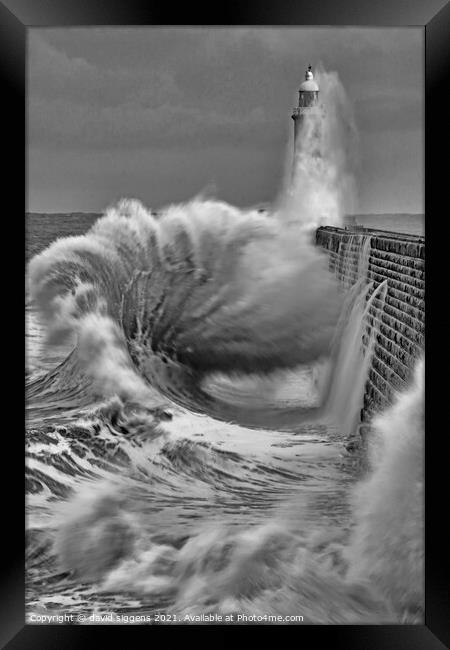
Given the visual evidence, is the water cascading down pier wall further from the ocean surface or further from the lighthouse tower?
the lighthouse tower

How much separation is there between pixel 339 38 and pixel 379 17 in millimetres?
215

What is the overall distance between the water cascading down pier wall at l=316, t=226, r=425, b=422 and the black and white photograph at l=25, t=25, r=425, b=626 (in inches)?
0.4

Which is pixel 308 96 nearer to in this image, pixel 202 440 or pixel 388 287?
pixel 388 287

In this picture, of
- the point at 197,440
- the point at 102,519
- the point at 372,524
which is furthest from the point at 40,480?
the point at 372,524

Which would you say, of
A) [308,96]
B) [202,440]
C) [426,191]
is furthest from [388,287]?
[202,440]

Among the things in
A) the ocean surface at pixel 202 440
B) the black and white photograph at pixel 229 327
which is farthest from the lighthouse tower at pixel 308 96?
the ocean surface at pixel 202 440

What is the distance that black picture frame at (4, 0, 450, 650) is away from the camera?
4.70 m

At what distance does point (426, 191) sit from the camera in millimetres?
4758

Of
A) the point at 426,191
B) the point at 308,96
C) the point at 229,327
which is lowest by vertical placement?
the point at 229,327

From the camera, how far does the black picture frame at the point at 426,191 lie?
4.70m

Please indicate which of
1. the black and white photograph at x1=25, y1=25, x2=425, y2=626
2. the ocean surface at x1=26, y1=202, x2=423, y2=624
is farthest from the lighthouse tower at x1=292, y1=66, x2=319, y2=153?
the ocean surface at x1=26, y1=202, x2=423, y2=624

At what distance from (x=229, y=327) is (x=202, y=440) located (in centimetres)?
60

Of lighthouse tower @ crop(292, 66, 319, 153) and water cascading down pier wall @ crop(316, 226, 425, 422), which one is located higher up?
lighthouse tower @ crop(292, 66, 319, 153)

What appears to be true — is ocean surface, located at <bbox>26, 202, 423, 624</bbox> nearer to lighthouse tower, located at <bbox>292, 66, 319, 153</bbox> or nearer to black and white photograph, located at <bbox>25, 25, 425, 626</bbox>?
black and white photograph, located at <bbox>25, 25, 425, 626</bbox>
